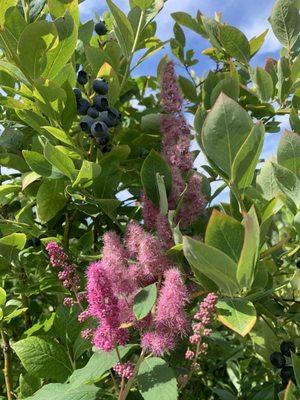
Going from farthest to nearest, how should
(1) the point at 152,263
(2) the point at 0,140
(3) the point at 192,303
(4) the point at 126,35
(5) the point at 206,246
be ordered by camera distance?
1. (2) the point at 0,140
2. (4) the point at 126,35
3. (3) the point at 192,303
4. (1) the point at 152,263
5. (5) the point at 206,246

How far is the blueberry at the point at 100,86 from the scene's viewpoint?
107 cm

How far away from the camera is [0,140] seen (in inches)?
47.8

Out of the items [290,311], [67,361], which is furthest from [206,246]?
[290,311]

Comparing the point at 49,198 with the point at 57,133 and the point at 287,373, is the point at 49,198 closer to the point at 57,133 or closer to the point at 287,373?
the point at 57,133

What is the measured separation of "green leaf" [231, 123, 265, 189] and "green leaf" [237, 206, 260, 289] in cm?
9

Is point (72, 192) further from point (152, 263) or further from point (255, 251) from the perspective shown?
point (255, 251)

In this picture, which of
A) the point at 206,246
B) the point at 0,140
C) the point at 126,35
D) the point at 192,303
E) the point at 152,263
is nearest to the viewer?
the point at 206,246

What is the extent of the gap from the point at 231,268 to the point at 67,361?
50 cm

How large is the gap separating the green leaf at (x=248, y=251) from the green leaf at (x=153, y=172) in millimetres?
252

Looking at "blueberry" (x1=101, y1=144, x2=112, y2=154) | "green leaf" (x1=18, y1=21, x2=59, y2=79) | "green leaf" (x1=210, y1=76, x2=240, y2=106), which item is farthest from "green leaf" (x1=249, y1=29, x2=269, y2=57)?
"green leaf" (x1=18, y1=21, x2=59, y2=79)

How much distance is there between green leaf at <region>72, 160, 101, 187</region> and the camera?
0.90 meters

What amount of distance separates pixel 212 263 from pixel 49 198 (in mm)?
482

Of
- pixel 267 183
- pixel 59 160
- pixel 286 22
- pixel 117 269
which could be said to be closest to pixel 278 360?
pixel 267 183

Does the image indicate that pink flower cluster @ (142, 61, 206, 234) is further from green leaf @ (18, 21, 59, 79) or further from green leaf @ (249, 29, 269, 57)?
green leaf @ (249, 29, 269, 57)
